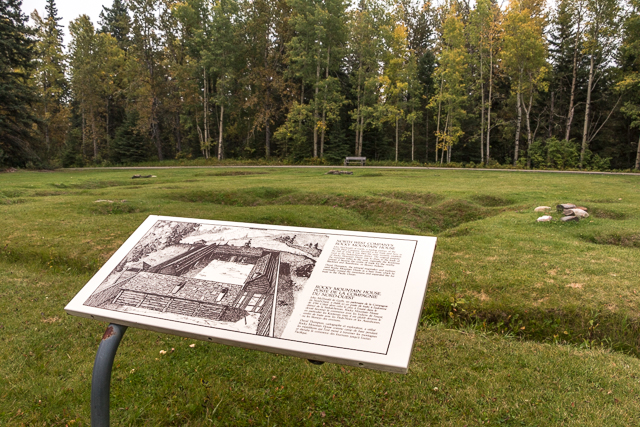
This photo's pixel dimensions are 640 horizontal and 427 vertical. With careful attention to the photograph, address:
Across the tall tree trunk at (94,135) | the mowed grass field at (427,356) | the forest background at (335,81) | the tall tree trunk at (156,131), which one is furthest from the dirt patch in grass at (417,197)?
the tall tree trunk at (94,135)

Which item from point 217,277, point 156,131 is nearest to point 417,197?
point 217,277

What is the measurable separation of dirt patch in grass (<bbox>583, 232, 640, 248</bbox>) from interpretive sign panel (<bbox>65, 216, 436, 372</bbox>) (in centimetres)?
637

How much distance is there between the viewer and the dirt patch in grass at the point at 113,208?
9.38m

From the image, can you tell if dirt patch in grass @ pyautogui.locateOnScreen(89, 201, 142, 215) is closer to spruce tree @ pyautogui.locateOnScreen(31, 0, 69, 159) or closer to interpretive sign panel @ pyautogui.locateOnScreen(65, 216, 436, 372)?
interpretive sign panel @ pyautogui.locateOnScreen(65, 216, 436, 372)

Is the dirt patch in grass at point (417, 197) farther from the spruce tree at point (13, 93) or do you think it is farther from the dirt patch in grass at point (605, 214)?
the spruce tree at point (13, 93)

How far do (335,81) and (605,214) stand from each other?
975 inches

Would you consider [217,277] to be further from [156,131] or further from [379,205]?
[156,131]

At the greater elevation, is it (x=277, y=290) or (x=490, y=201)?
(x=277, y=290)

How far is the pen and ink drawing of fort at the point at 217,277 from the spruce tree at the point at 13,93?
2634cm

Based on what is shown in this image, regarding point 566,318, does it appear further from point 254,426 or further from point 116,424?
point 116,424

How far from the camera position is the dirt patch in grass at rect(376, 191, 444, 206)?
1187 cm

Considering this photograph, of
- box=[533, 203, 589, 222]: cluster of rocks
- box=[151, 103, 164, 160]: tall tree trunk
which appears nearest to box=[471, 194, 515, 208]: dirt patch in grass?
box=[533, 203, 589, 222]: cluster of rocks

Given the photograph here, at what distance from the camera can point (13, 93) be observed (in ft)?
75.6

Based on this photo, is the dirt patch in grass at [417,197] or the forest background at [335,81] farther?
the forest background at [335,81]
